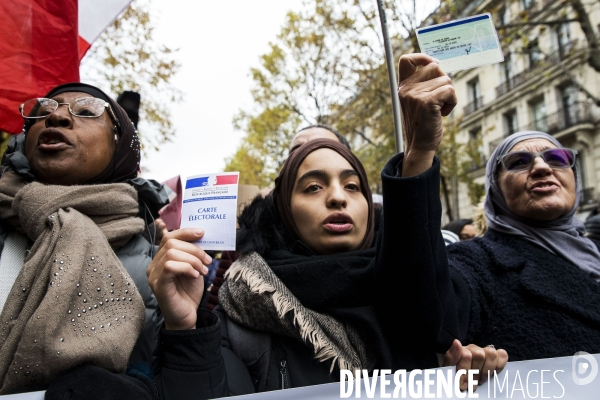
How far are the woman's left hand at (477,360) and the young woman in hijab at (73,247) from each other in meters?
0.92

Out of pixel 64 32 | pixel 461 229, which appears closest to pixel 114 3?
pixel 64 32

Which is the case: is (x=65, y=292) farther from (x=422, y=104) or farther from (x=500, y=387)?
(x=500, y=387)

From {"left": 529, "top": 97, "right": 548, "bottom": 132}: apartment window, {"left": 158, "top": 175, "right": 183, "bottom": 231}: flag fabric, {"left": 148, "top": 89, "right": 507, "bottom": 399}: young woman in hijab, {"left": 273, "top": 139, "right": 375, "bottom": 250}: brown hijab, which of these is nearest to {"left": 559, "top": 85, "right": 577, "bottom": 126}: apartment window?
{"left": 529, "top": 97, "right": 548, "bottom": 132}: apartment window

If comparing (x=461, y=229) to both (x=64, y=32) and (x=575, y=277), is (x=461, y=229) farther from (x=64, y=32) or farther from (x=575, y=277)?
(x=64, y=32)

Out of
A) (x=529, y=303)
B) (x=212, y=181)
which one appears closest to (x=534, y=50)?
(x=529, y=303)

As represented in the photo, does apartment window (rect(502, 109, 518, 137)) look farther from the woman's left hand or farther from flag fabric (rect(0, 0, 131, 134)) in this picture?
the woman's left hand

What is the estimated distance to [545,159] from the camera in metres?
2.10

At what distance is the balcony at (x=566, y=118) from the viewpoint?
20.2 meters

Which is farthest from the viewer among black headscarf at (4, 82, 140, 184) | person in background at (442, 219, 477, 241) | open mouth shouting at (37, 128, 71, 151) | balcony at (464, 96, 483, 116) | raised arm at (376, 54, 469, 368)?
balcony at (464, 96, 483, 116)

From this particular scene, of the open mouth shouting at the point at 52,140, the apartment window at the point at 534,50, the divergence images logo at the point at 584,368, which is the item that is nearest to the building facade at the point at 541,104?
the apartment window at the point at 534,50

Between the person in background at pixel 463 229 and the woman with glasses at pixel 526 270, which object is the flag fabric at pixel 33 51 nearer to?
the woman with glasses at pixel 526 270

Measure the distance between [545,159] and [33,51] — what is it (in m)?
2.90

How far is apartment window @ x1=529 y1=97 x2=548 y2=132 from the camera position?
2130 cm

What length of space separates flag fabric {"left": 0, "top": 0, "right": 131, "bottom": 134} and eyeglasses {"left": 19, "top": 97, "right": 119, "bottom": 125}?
94 centimetres
